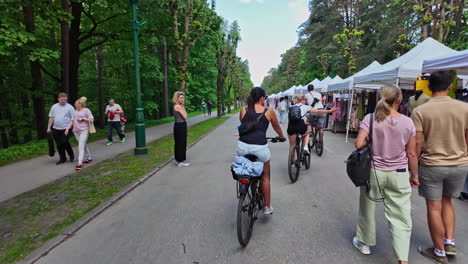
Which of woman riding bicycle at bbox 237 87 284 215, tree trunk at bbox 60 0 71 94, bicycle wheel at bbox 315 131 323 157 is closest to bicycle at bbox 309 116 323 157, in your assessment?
bicycle wheel at bbox 315 131 323 157

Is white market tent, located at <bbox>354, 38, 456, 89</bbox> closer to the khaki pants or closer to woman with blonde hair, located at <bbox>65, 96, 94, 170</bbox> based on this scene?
the khaki pants

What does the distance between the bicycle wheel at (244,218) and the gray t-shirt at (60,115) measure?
601 centimetres

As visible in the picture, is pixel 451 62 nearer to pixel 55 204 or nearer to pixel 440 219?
pixel 440 219

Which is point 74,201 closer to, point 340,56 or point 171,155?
point 171,155

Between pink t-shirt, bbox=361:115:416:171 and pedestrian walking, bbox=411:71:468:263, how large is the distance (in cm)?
24

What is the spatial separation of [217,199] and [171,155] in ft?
13.2

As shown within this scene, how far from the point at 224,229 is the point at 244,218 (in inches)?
23.2

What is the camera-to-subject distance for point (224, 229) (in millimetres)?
3479

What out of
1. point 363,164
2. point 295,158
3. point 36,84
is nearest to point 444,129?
point 363,164

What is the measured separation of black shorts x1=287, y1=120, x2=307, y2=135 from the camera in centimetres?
531

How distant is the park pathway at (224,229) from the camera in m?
2.85

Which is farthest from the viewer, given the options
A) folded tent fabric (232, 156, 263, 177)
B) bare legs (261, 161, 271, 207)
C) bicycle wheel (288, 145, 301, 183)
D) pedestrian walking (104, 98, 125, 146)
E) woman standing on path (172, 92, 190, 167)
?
pedestrian walking (104, 98, 125, 146)

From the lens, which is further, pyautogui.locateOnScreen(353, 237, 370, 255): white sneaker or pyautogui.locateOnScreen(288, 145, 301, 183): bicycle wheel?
pyautogui.locateOnScreen(288, 145, 301, 183): bicycle wheel

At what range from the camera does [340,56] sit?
3158 cm
